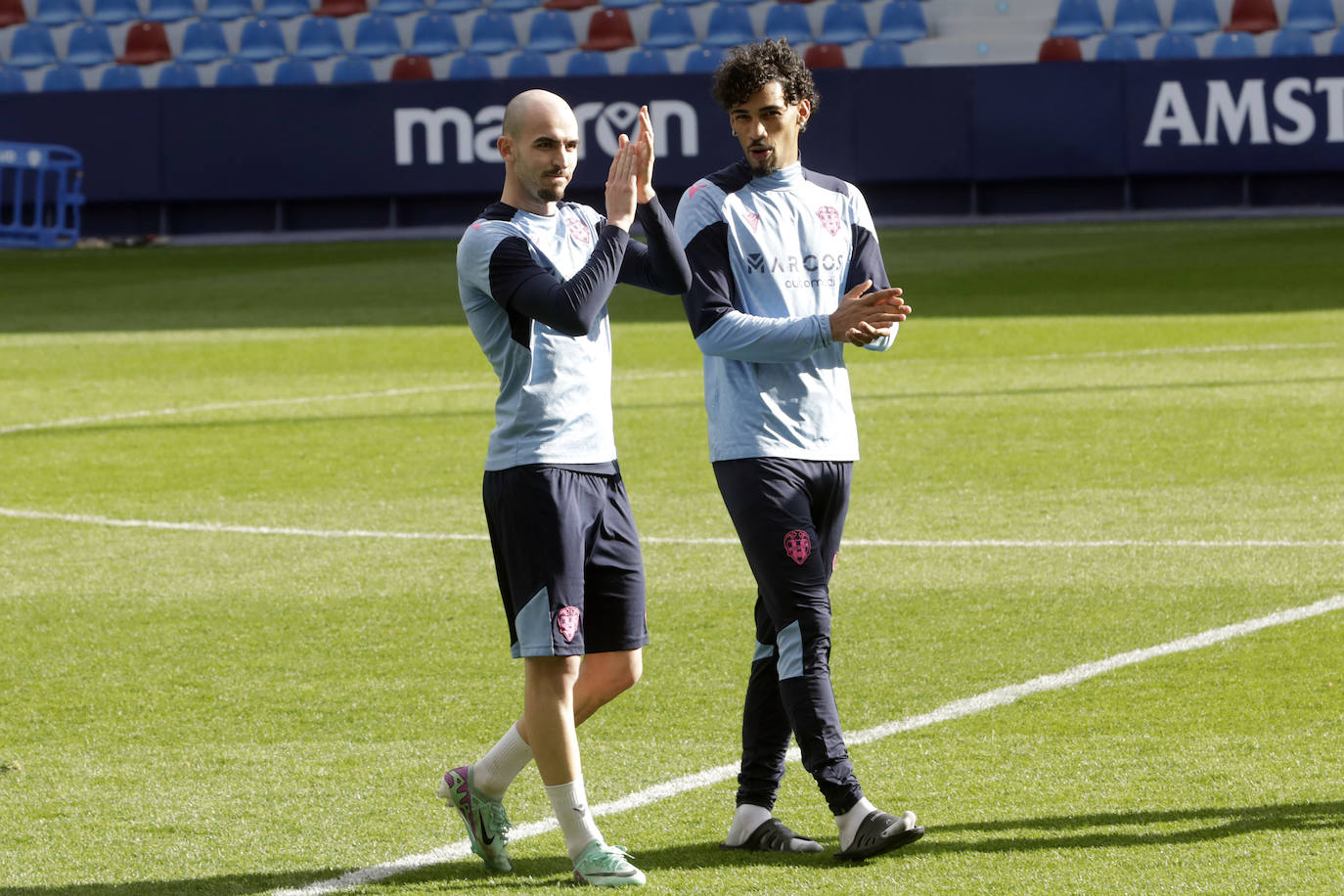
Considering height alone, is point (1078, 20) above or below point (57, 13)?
above

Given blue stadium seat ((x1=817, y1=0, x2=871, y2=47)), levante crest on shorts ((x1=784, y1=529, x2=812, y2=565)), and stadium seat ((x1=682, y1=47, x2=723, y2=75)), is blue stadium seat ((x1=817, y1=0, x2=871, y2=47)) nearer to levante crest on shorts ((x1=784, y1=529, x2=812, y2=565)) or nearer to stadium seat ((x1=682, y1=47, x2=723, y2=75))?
stadium seat ((x1=682, y1=47, x2=723, y2=75))

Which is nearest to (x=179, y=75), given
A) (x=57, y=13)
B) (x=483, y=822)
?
(x=57, y=13)

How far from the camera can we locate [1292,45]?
95.1 ft

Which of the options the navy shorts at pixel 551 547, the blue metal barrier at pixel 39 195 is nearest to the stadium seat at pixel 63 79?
the blue metal barrier at pixel 39 195

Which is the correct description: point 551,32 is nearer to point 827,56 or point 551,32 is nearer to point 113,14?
point 827,56

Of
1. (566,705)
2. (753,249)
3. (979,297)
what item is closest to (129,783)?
(566,705)

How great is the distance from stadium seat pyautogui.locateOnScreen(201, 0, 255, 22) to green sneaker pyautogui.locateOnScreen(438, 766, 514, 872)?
29639 millimetres

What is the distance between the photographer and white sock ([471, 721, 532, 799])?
4.47m

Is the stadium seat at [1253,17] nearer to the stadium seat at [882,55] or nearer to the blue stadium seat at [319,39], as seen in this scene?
the stadium seat at [882,55]

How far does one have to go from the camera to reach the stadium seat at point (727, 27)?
101 feet

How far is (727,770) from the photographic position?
5160 millimetres

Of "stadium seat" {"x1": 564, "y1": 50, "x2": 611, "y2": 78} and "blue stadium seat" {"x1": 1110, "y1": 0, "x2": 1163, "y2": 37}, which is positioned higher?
"blue stadium seat" {"x1": 1110, "y1": 0, "x2": 1163, "y2": 37}

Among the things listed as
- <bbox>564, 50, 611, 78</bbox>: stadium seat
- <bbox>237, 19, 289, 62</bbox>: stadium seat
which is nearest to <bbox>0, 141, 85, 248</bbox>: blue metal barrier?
<bbox>237, 19, 289, 62</bbox>: stadium seat

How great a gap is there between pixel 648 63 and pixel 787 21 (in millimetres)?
2338
